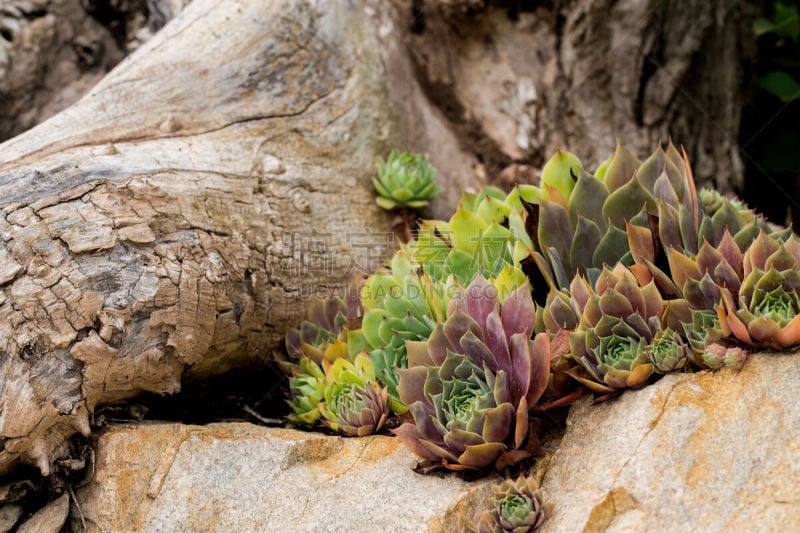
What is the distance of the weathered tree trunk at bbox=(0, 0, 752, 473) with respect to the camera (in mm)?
2527

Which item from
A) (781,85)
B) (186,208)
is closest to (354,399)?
(186,208)

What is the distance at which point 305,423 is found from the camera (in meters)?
2.90

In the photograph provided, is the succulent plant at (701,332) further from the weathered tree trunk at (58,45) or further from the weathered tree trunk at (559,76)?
the weathered tree trunk at (58,45)

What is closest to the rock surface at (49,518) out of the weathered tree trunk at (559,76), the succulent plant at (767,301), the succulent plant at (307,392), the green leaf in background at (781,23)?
the succulent plant at (307,392)

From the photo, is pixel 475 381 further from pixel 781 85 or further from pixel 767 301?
pixel 781 85

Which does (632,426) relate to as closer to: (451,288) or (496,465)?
(496,465)

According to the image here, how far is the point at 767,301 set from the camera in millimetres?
2117

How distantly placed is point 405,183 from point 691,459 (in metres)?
2.04

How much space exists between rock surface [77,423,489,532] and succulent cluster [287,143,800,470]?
0.39 feet

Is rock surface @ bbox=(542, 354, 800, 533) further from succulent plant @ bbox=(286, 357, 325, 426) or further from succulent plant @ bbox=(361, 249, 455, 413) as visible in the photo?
succulent plant @ bbox=(286, 357, 325, 426)

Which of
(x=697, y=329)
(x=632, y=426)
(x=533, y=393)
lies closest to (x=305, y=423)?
(x=533, y=393)

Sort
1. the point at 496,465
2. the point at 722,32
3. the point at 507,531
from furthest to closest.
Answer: the point at 722,32 → the point at 496,465 → the point at 507,531

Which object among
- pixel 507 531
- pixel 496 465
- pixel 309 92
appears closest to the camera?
pixel 507 531

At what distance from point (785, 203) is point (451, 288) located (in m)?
4.31
